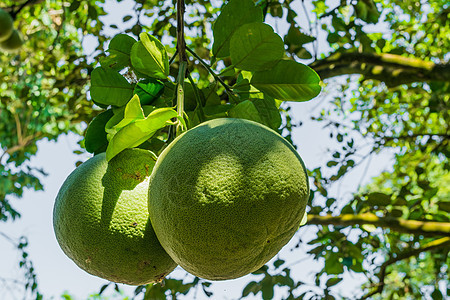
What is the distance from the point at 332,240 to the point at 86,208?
→ 1892 millimetres

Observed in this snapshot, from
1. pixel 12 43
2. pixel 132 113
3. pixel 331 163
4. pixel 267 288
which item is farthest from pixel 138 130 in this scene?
pixel 12 43

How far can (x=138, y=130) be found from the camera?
90 centimetres

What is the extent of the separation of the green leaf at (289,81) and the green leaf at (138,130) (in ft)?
1.02

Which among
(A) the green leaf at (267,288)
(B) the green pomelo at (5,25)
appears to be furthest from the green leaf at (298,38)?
(B) the green pomelo at (5,25)

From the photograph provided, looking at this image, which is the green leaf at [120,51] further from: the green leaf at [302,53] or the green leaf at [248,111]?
the green leaf at [302,53]

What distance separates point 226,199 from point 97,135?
577 millimetres

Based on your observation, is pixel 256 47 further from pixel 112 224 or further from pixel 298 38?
pixel 298 38

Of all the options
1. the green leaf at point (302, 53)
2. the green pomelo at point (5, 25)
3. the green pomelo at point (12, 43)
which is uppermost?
the green pomelo at point (12, 43)

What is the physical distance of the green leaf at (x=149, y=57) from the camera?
103 centimetres

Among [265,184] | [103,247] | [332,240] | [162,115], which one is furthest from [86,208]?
[332,240]

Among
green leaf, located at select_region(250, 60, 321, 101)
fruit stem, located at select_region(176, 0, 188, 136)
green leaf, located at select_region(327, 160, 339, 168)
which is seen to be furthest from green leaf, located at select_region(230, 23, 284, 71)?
green leaf, located at select_region(327, 160, 339, 168)

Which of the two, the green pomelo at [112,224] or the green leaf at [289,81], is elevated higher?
the green leaf at [289,81]

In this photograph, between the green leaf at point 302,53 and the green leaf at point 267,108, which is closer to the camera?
the green leaf at point 267,108

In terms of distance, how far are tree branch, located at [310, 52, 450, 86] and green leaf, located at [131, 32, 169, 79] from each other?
1.82m
